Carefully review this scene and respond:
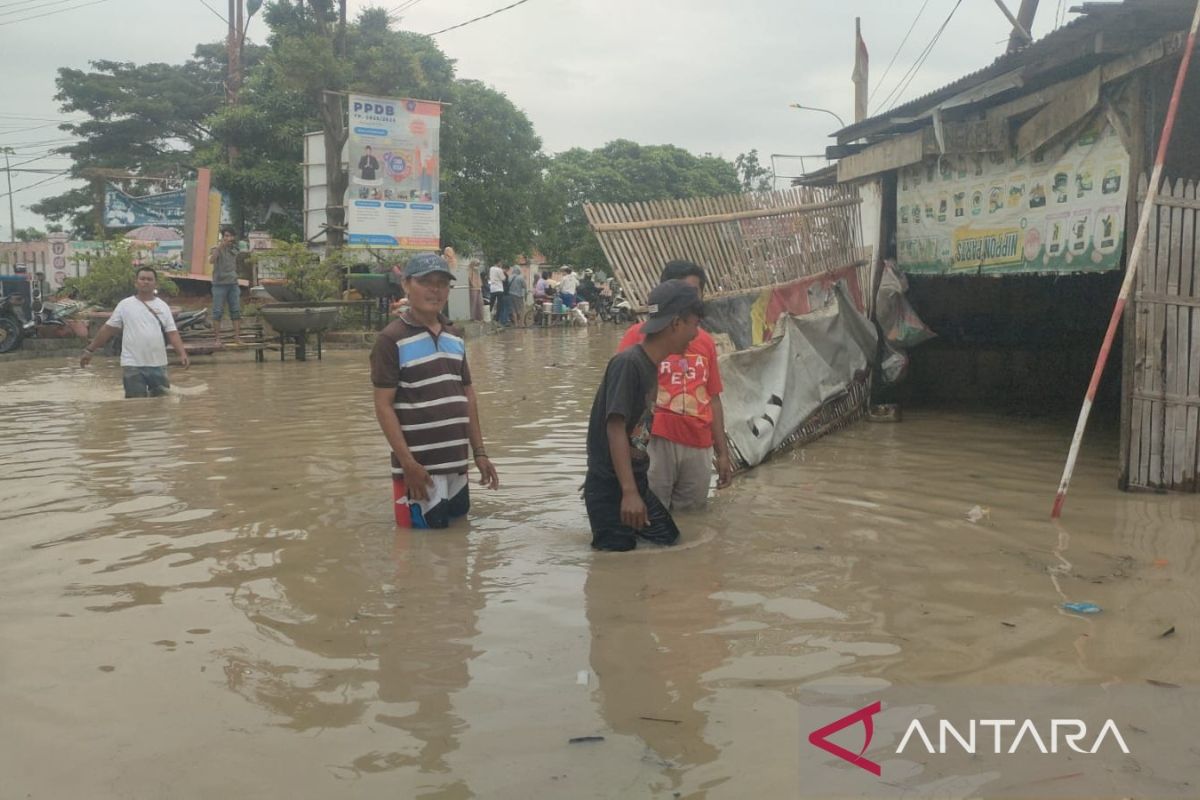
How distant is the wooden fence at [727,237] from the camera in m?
7.23

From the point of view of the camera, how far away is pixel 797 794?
2725 mm

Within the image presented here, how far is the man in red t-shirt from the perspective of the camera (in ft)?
18.8

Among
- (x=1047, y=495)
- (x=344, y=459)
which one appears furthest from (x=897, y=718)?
(x=344, y=459)

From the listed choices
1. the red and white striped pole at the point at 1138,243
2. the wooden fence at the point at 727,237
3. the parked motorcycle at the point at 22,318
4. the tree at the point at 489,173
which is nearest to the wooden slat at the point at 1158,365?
the red and white striped pole at the point at 1138,243

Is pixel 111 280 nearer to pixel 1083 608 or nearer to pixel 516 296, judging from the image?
pixel 516 296

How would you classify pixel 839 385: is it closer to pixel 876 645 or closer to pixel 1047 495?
pixel 1047 495

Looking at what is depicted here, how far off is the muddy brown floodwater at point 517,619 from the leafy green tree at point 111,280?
12.6 m

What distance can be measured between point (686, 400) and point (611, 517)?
96 cm

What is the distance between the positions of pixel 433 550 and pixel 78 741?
90.7 inches

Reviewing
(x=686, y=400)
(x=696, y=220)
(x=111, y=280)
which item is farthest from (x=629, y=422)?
(x=111, y=280)

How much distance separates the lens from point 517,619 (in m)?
4.14

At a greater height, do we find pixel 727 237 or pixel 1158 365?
pixel 727 237

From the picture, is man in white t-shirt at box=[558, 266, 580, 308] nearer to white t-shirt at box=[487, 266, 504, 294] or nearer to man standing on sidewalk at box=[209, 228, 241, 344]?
white t-shirt at box=[487, 266, 504, 294]

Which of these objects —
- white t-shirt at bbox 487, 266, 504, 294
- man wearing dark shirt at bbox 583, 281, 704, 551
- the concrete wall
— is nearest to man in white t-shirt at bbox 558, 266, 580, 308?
white t-shirt at bbox 487, 266, 504, 294
